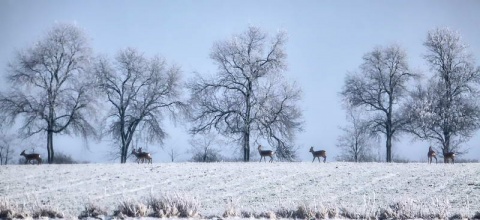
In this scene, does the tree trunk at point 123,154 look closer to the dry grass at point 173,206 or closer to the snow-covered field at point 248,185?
the snow-covered field at point 248,185

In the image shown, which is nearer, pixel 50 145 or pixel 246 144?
pixel 50 145

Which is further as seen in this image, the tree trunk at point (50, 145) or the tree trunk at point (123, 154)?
the tree trunk at point (123, 154)

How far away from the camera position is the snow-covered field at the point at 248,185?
17.0 m

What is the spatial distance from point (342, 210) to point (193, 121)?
3282 centimetres

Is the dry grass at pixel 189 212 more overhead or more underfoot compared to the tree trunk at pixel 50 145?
more underfoot

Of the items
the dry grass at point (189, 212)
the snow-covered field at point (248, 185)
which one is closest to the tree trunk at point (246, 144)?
the snow-covered field at point (248, 185)

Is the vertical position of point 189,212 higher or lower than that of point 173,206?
lower

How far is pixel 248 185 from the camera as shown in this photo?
21172 millimetres

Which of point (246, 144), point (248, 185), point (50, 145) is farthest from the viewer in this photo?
point (246, 144)

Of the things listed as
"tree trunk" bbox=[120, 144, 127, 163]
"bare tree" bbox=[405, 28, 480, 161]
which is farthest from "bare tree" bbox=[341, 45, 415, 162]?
"tree trunk" bbox=[120, 144, 127, 163]

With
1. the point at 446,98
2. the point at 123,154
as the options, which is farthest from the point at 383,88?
the point at 123,154

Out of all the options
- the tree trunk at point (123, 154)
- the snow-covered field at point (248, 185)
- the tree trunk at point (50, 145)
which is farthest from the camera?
the tree trunk at point (123, 154)

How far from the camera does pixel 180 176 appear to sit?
2392cm

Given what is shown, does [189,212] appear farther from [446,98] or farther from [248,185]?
[446,98]
